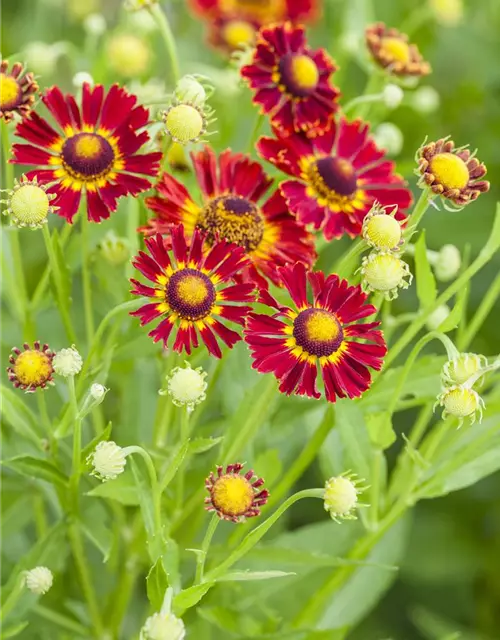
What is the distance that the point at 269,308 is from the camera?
637mm

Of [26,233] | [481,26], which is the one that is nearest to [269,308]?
[26,233]

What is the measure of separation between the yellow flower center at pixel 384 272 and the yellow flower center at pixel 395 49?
343 millimetres

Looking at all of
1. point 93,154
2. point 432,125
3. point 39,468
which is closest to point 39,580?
point 39,468

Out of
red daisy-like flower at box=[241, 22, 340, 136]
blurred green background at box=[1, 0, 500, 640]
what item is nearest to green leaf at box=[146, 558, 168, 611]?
red daisy-like flower at box=[241, 22, 340, 136]

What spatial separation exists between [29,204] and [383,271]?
23 cm

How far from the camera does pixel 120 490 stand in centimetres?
63

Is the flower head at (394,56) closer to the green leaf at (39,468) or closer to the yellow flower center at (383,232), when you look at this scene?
the yellow flower center at (383,232)

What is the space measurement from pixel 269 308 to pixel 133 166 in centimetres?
14

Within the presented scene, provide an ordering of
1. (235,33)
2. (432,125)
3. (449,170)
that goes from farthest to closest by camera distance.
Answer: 1. (432,125)
2. (235,33)
3. (449,170)

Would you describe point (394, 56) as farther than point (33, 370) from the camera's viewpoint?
Yes

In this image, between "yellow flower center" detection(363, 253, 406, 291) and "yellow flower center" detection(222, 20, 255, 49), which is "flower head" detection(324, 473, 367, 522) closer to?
"yellow flower center" detection(363, 253, 406, 291)

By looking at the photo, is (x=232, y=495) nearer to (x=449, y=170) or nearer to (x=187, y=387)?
(x=187, y=387)

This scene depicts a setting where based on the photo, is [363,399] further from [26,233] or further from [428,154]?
[26,233]

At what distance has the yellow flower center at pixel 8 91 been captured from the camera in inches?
24.2
